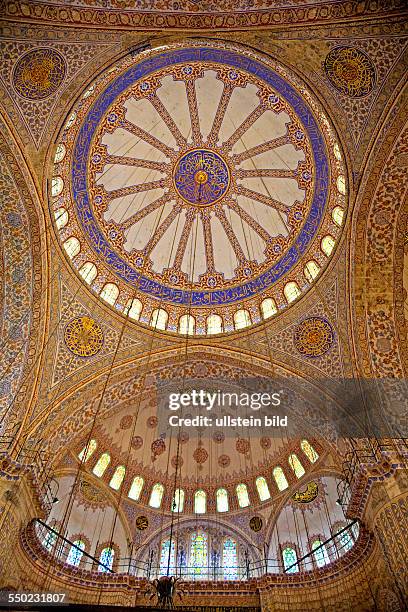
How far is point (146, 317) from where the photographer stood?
11.0 m

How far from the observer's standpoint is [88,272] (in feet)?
34.7

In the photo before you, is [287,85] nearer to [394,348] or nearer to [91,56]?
[91,56]

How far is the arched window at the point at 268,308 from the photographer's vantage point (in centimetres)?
1089

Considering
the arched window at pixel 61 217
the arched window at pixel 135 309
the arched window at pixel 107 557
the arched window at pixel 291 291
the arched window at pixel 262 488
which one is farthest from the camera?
the arched window at pixel 262 488

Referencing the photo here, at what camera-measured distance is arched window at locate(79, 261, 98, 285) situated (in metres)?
10.4

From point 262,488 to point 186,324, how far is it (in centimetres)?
490

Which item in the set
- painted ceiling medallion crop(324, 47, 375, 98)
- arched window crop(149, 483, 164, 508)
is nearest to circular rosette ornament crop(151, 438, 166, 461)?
arched window crop(149, 483, 164, 508)

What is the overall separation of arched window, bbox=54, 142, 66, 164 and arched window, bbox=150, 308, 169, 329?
4.23 meters

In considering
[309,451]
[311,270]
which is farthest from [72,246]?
[309,451]

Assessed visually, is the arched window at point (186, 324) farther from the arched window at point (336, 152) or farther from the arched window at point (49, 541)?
the arched window at point (49, 541)

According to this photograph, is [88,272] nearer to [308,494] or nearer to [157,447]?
[157,447]

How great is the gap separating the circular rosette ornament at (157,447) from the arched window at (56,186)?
6.98 metres

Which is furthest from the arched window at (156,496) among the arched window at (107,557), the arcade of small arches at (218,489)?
the arched window at (107,557)

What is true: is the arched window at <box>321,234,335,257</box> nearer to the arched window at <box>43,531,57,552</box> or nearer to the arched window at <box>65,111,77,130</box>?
the arched window at <box>65,111,77,130</box>
